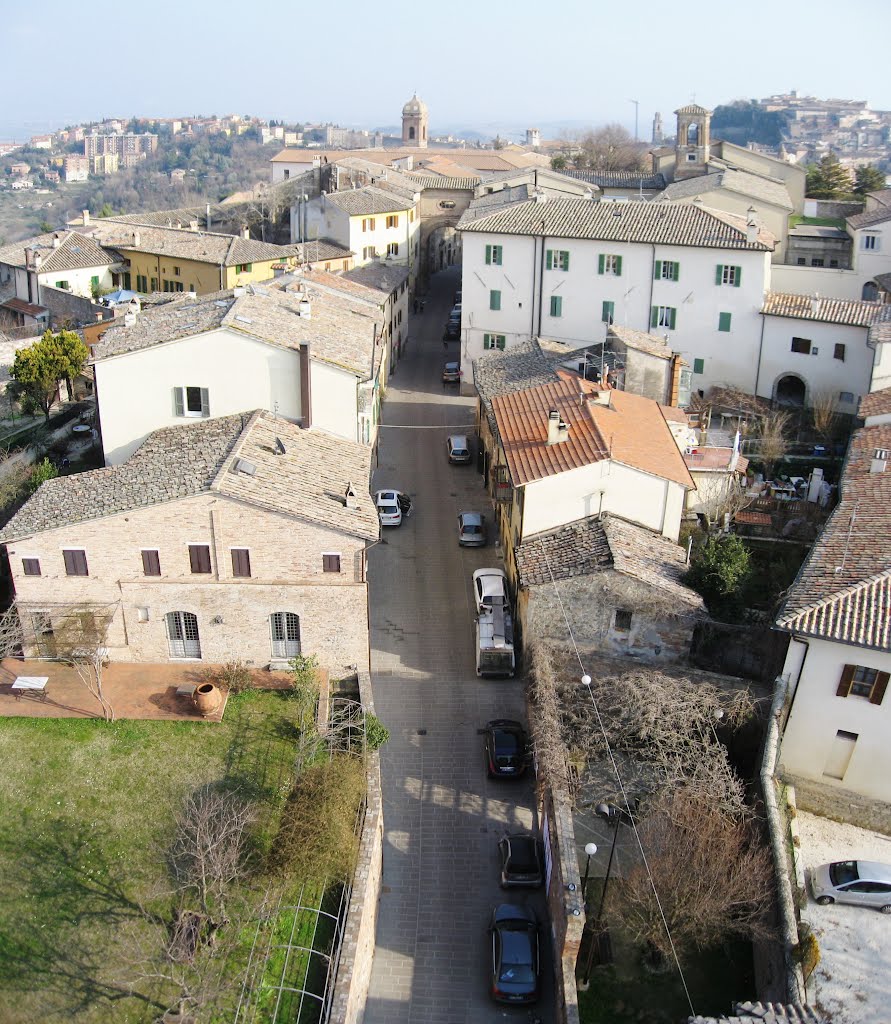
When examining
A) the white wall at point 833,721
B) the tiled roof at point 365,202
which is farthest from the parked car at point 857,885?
the tiled roof at point 365,202

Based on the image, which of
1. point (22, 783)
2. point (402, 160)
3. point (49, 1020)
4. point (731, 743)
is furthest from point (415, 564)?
point (402, 160)

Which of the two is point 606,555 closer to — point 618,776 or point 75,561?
point 618,776

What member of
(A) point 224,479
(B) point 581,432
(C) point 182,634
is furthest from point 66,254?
(B) point 581,432

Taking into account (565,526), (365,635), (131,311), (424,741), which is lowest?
(424,741)

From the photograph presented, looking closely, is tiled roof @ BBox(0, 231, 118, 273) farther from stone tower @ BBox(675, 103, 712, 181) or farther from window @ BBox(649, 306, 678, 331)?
stone tower @ BBox(675, 103, 712, 181)

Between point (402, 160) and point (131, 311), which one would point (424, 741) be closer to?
point (131, 311)

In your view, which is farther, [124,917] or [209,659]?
[209,659]
